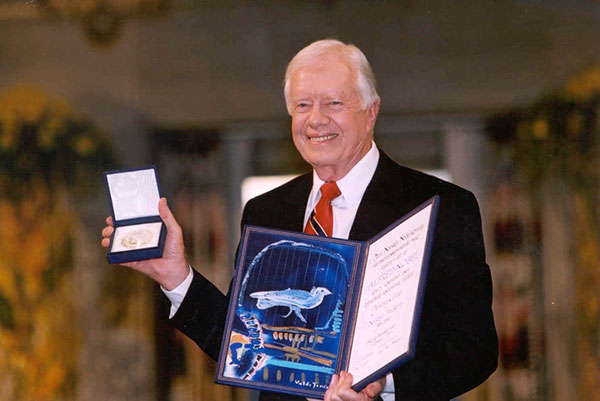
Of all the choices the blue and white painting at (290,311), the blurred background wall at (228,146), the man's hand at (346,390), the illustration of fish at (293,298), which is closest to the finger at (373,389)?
the man's hand at (346,390)

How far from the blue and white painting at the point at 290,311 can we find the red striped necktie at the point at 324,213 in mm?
338

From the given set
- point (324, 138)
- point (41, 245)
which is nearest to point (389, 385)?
point (324, 138)

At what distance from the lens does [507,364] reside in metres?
3.04

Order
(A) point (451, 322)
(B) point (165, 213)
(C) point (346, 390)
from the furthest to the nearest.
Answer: (B) point (165, 213) < (A) point (451, 322) < (C) point (346, 390)

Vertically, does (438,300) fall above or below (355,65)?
below

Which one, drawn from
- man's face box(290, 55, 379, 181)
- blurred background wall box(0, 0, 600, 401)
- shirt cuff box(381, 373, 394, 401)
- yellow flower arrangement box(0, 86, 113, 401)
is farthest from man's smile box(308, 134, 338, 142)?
yellow flower arrangement box(0, 86, 113, 401)

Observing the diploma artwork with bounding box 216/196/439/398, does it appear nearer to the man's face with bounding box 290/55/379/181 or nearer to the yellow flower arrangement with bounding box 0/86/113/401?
the man's face with bounding box 290/55/379/181

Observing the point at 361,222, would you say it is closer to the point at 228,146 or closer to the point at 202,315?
the point at 202,315

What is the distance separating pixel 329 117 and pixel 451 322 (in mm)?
699

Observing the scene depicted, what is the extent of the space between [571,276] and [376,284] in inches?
47.3

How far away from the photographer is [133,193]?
2.56 metres

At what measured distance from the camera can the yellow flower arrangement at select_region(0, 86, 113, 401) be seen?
11.1 ft

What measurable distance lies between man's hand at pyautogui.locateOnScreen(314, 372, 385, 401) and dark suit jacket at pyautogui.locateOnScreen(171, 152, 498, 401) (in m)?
0.16

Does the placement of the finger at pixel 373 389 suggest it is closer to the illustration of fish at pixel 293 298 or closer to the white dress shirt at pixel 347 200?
the illustration of fish at pixel 293 298
